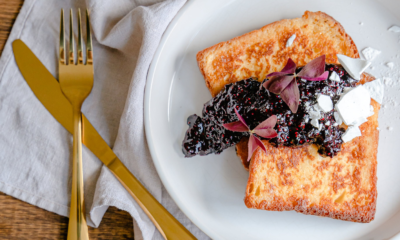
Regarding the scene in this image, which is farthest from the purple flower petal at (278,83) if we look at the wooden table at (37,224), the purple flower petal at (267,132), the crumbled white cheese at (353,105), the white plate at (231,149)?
the wooden table at (37,224)

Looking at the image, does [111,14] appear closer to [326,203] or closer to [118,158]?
[118,158]

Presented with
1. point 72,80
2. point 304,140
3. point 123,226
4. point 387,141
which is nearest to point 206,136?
point 304,140

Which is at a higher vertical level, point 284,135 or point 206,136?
point 284,135

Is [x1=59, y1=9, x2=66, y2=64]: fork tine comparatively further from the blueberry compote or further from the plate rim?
the blueberry compote

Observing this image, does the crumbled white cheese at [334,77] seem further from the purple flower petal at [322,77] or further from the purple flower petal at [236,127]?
the purple flower petal at [236,127]

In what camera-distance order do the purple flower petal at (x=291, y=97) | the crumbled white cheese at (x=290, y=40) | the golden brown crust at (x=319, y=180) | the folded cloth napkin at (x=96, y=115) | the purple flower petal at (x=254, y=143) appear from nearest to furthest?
1. the purple flower petal at (x=291, y=97)
2. the purple flower petal at (x=254, y=143)
3. the golden brown crust at (x=319, y=180)
4. the crumbled white cheese at (x=290, y=40)
5. the folded cloth napkin at (x=96, y=115)

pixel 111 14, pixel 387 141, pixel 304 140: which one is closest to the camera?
pixel 304 140

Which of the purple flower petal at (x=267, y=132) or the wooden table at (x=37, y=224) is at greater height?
the purple flower petal at (x=267, y=132)
